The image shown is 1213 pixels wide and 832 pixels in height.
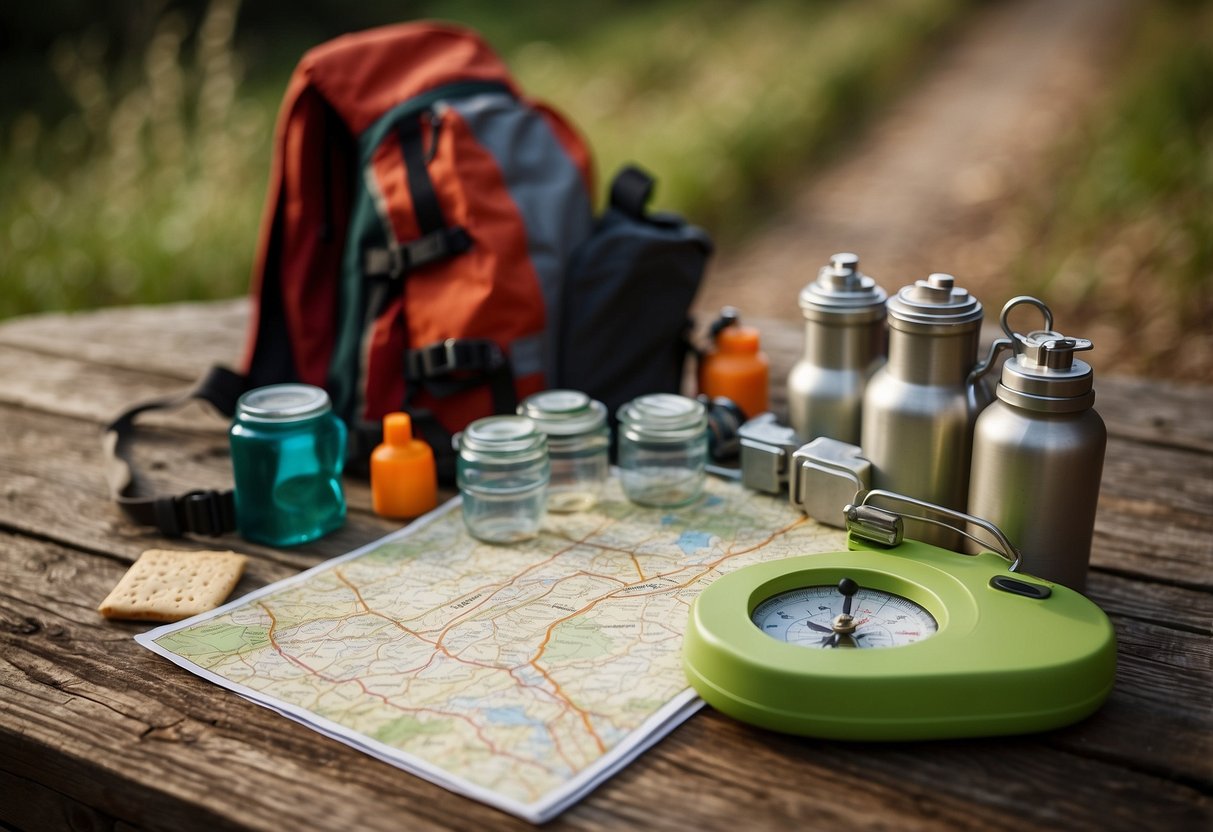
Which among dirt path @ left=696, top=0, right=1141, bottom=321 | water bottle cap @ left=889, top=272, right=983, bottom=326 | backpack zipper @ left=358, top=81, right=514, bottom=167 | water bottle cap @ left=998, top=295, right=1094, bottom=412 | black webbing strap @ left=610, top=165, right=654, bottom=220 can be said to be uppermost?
backpack zipper @ left=358, top=81, right=514, bottom=167

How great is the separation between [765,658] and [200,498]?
0.99 m

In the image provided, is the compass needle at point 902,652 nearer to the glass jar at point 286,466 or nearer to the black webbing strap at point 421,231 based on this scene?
the glass jar at point 286,466

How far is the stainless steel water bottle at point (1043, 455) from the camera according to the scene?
4.65 ft

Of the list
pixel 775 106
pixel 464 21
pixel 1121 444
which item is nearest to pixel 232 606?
pixel 1121 444

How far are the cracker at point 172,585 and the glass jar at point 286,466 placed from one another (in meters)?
0.09

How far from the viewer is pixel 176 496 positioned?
5.86ft

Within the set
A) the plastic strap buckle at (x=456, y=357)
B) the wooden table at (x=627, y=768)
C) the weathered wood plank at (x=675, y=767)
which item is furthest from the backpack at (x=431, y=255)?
the weathered wood plank at (x=675, y=767)

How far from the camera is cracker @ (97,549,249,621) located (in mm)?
1540

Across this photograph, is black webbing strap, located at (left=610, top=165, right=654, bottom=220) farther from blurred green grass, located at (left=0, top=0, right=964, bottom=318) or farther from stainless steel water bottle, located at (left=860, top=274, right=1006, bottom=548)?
blurred green grass, located at (left=0, top=0, right=964, bottom=318)

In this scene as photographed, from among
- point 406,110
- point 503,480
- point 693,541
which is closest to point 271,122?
point 406,110

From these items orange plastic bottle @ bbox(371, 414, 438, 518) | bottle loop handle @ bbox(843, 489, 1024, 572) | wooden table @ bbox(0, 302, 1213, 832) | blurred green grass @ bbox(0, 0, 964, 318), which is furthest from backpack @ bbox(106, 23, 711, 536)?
blurred green grass @ bbox(0, 0, 964, 318)

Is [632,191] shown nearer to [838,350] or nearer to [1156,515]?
[838,350]

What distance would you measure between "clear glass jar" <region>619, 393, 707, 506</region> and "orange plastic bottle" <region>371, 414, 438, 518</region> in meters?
0.32

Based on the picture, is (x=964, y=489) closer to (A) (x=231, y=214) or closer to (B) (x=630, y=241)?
(B) (x=630, y=241)
